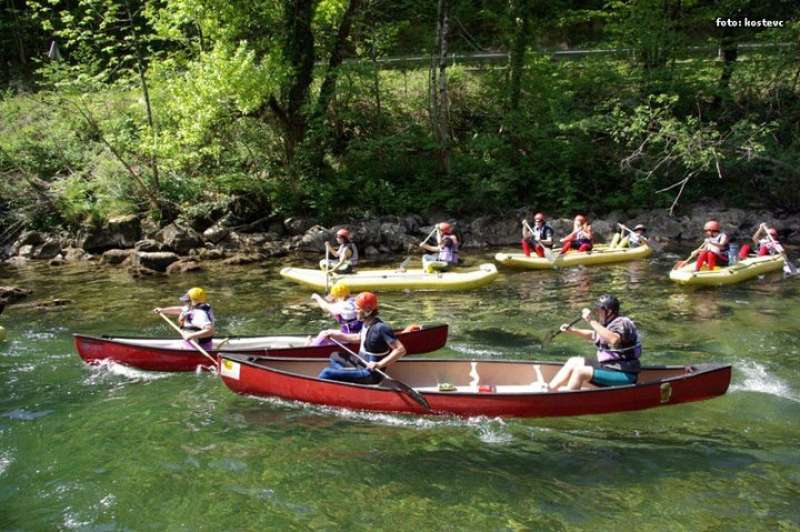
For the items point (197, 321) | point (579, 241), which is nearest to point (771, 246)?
point (579, 241)

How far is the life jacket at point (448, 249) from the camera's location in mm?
16625

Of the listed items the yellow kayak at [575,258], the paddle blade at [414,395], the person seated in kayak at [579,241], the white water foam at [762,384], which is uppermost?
the paddle blade at [414,395]

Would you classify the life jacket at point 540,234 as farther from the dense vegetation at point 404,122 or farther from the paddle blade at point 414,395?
the paddle blade at point 414,395

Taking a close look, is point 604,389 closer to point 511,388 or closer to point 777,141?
point 511,388

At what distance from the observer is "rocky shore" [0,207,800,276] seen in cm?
2030

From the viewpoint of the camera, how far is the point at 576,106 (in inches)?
947

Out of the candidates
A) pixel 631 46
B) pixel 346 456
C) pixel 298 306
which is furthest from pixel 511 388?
pixel 631 46

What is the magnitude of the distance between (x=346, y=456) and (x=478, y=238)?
15.1m

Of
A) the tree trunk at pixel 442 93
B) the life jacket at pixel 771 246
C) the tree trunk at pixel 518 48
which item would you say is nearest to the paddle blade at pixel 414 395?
the life jacket at pixel 771 246

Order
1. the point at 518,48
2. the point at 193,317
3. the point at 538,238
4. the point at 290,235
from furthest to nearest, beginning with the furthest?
the point at 518,48 → the point at 290,235 → the point at 538,238 → the point at 193,317

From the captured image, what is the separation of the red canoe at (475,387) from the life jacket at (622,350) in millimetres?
323

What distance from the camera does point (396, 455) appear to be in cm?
780

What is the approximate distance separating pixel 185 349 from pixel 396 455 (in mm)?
4191

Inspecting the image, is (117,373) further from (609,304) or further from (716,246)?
(716,246)
